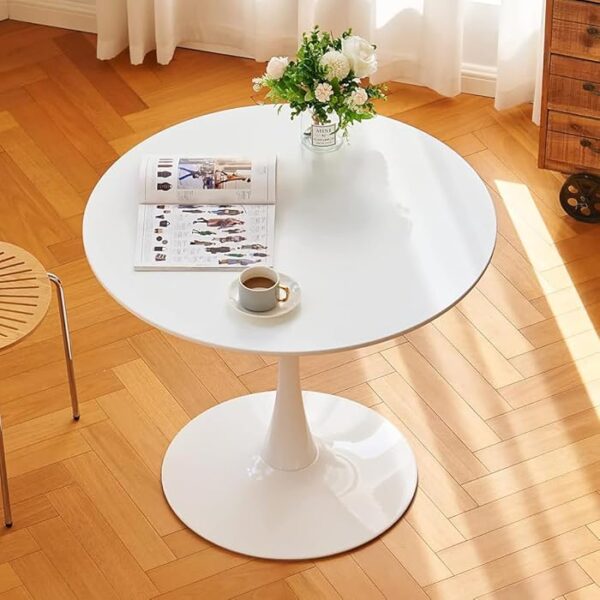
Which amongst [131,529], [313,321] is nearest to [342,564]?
[131,529]

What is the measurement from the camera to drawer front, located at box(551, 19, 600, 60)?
321 cm

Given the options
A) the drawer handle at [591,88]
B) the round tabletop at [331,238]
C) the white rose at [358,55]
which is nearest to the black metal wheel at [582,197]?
the drawer handle at [591,88]

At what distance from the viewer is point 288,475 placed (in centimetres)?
280

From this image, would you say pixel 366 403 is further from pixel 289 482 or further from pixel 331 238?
pixel 331 238

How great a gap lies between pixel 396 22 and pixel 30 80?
112cm

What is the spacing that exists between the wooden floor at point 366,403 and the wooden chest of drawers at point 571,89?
19cm

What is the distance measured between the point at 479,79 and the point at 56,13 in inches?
53.9

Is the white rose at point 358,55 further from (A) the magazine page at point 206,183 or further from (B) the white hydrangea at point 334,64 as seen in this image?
(A) the magazine page at point 206,183

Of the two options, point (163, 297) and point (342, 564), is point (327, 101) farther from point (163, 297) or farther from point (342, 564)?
point (342, 564)

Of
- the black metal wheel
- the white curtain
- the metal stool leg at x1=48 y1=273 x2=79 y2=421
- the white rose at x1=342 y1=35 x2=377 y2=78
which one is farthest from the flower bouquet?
the white curtain

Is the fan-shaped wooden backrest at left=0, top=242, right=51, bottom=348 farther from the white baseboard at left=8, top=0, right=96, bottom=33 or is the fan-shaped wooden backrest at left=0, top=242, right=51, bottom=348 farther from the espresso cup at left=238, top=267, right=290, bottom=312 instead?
the white baseboard at left=8, top=0, right=96, bottom=33

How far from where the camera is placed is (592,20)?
10.5ft

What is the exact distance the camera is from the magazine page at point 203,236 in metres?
2.41

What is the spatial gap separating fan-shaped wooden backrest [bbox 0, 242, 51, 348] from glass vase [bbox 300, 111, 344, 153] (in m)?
0.60
